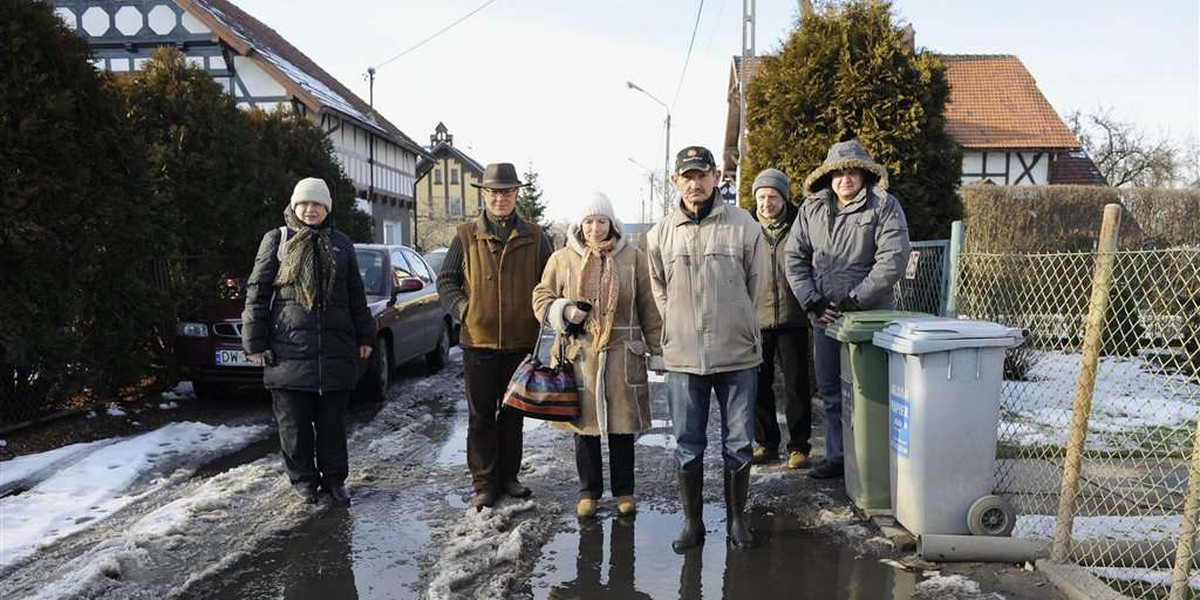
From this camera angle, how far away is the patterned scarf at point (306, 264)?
16.0 feet

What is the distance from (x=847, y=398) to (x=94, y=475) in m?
4.79

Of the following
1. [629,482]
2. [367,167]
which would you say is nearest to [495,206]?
[629,482]

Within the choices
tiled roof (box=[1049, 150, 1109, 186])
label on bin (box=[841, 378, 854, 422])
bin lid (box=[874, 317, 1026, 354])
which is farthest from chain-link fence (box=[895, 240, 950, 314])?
tiled roof (box=[1049, 150, 1109, 186])

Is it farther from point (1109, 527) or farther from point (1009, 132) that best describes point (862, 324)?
point (1009, 132)

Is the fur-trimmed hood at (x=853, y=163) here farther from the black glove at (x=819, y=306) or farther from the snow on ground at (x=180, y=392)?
the snow on ground at (x=180, y=392)

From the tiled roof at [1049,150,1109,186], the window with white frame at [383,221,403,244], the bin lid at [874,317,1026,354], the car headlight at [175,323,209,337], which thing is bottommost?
the car headlight at [175,323,209,337]

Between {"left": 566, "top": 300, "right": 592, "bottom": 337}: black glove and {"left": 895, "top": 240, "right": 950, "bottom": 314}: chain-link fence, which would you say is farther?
{"left": 895, "top": 240, "right": 950, "bottom": 314}: chain-link fence

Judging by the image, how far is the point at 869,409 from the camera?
14.8 ft

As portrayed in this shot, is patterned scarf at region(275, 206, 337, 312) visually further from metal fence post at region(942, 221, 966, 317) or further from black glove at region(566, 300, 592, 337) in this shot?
metal fence post at region(942, 221, 966, 317)

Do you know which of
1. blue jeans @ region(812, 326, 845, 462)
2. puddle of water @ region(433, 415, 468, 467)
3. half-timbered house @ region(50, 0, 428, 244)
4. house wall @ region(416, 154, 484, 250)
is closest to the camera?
blue jeans @ region(812, 326, 845, 462)

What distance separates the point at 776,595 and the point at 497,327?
2054 millimetres

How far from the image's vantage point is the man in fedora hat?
4.79m

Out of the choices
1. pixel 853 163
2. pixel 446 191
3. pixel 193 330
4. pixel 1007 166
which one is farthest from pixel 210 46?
pixel 446 191

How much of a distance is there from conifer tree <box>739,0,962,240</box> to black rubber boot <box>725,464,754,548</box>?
4.08 m
